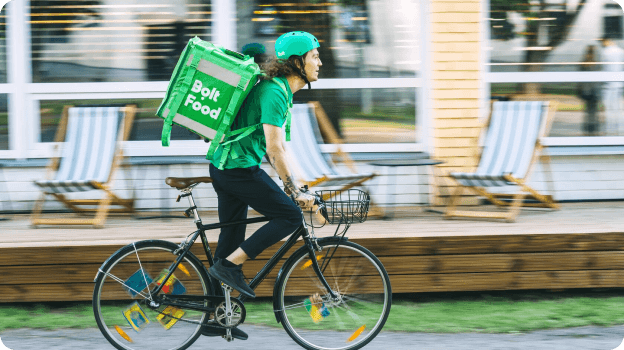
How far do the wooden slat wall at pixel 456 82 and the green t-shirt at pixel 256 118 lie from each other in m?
2.85

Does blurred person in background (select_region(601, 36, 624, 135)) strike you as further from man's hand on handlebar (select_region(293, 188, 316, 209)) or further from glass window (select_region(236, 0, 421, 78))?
man's hand on handlebar (select_region(293, 188, 316, 209))

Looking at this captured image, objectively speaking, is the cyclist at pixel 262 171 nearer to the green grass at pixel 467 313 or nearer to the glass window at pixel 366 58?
the green grass at pixel 467 313

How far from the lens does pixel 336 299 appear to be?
3471 millimetres

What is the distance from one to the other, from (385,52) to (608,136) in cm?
227

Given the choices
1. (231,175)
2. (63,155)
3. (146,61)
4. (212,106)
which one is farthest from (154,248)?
(146,61)

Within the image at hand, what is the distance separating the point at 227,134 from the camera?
312 centimetres

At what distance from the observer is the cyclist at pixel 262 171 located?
9.91 feet

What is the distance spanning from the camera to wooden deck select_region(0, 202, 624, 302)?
4.21m

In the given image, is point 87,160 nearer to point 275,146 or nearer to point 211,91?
point 211,91

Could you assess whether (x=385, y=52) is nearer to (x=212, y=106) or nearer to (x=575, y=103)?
(x=575, y=103)

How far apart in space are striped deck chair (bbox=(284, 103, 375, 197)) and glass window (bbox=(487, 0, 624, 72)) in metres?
1.78

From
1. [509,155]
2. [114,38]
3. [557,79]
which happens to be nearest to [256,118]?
[509,155]

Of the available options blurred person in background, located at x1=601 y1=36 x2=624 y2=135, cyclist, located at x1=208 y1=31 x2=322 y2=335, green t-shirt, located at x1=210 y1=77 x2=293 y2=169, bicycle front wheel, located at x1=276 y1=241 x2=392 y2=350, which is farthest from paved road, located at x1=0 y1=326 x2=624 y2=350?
blurred person in background, located at x1=601 y1=36 x2=624 y2=135

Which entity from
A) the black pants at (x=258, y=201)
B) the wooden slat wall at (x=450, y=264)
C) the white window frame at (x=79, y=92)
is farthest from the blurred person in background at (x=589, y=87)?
the black pants at (x=258, y=201)
